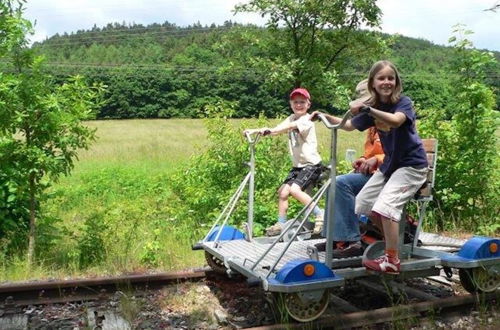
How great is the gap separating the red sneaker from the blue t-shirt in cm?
77

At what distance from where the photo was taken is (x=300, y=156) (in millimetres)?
6426

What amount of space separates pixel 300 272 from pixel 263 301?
3.84ft

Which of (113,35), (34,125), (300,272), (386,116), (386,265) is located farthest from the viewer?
(113,35)

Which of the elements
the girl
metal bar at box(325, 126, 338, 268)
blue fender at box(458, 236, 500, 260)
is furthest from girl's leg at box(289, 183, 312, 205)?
blue fender at box(458, 236, 500, 260)

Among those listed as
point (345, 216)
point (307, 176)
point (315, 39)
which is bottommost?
point (345, 216)

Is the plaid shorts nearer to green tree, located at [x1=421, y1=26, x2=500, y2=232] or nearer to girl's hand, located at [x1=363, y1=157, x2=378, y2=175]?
girl's hand, located at [x1=363, y1=157, x2=378, y2=175]

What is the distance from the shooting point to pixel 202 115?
32.8ft

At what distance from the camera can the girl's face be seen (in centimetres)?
450

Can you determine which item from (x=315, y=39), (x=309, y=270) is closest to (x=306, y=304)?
(x=309, y=270)

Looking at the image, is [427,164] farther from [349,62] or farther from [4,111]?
[349,62]

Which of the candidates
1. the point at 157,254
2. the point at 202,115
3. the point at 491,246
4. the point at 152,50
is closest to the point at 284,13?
the point at 202,115

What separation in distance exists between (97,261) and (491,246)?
4.64 m

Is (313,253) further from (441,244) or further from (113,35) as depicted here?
(113,35)

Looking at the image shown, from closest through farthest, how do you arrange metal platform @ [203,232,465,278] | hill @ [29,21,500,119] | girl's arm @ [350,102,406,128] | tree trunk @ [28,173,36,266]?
girl's arm @ [350,102,406,128], metal platform @ [203,232,465,278], tree trunk @ [28,173,36,266], hill @ [29,21,500,119]
